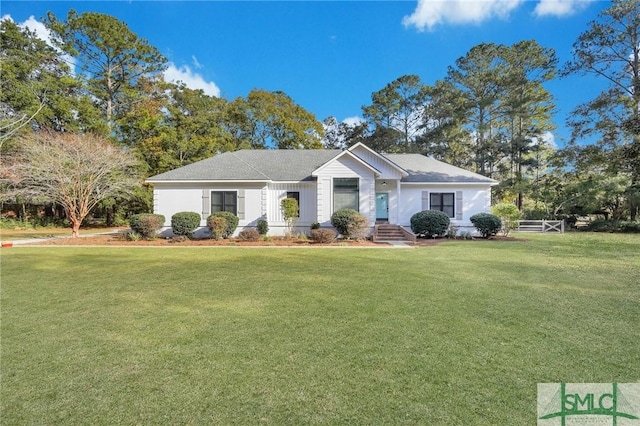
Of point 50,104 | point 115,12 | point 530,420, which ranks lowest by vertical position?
point 530,420

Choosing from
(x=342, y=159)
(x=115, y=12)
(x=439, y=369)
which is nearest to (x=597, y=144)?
(x=342, y=159)

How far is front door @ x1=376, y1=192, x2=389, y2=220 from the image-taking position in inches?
697

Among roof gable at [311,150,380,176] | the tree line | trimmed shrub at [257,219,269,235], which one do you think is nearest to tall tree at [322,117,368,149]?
the tree line

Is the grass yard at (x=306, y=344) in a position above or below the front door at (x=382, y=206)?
below

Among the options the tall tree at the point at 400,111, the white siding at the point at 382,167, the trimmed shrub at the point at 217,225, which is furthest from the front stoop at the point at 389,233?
the tall tree at the point at 400,111

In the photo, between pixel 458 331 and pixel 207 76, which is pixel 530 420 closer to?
pixel 458 331

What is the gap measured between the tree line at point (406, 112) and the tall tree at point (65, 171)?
1.30 m

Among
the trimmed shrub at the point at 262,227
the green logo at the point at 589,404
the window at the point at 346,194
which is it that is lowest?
the green logo at the point at 589,404

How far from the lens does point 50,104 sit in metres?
23.2

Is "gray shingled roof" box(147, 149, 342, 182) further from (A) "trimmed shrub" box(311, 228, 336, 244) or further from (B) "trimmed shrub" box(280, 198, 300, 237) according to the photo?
(A) "trimmed shrub" box(311, 228, 336, 244)

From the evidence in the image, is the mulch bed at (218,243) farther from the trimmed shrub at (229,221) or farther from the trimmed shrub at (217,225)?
the trimmed shrub at (229,221)

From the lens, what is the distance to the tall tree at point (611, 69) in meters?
18.2

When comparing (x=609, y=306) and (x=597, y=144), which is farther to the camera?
(x=597, y=144)

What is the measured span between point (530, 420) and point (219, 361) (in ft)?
9.52
